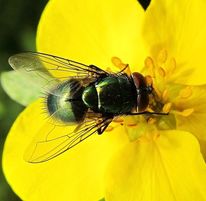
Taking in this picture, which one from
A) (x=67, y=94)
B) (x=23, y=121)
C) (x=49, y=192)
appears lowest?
(x=49, y=192)

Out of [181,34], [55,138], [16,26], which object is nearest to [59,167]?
[55,138]

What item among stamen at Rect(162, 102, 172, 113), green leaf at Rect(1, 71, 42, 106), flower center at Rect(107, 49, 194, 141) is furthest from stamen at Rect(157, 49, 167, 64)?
green leaf at Rect(1, 71, 42, 106)

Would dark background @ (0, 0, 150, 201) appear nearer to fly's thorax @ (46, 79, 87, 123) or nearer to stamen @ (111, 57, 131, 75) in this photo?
stamen @ (111, 57, 131, 75)

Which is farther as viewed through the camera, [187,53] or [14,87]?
[14,87]

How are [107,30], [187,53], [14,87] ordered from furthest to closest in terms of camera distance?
[14,87] → [107,30] → [187,53]

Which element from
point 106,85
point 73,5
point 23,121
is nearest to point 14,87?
point 23,121

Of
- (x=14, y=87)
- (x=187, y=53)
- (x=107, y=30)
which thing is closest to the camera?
(x=187, y=53)

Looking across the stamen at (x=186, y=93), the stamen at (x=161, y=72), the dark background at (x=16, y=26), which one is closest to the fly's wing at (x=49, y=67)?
the stamen at (x=161, y=72)

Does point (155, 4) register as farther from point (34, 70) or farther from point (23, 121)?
point (23, 121)
